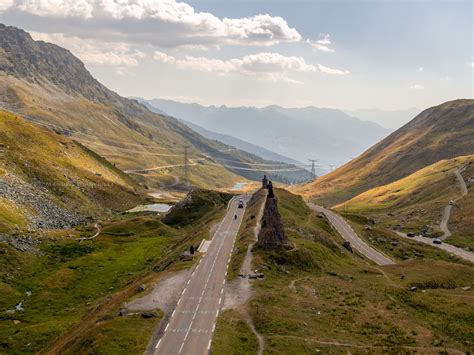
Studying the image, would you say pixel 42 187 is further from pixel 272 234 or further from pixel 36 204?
pixel 272 234

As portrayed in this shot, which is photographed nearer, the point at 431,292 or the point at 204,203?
the point at 431,292

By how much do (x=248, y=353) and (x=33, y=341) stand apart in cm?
4111

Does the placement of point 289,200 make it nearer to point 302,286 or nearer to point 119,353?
point 302,286

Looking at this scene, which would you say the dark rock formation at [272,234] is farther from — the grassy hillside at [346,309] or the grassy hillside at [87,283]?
the grassy hillside at [87,283]

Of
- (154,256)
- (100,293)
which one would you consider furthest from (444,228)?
(100,293)

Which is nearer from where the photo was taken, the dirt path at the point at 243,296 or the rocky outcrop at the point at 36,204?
the dirt path at the point at 243,296

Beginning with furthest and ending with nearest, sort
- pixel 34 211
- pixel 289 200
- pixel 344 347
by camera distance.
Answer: pixel 289 200, pixel 34 211, pixel 344 347

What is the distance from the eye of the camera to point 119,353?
47594mm

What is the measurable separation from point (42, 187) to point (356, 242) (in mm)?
110597

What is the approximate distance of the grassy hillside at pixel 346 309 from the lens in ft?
170

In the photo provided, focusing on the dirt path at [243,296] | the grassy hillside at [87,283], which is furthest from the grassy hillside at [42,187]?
the dirt path at [243,296]

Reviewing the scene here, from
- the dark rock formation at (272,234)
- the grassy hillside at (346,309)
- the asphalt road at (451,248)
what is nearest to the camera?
the grassy hillside at (346,309)

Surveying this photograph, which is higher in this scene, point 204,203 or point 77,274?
point 204,203

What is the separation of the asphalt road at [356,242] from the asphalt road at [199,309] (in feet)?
156
